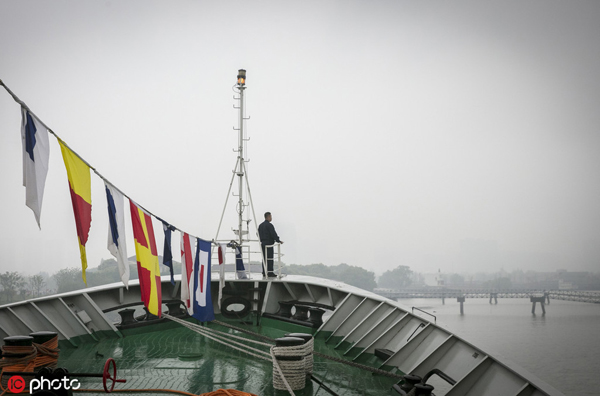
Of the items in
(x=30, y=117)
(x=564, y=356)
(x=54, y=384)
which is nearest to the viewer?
(x=54, y=384)

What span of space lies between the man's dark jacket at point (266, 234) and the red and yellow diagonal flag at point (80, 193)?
6.16 metres

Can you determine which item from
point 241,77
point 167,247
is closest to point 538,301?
point 241,77

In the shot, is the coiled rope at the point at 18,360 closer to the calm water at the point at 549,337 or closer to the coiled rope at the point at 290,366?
the coiled rope at the point at 290,366

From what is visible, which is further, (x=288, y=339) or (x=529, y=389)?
(x=288, y=339)

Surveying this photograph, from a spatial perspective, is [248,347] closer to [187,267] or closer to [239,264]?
[187,267]

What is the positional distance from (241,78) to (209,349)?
7406 mm

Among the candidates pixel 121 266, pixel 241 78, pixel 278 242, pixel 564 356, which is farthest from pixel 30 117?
pixel 564 356

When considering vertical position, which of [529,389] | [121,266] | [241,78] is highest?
[241,78]

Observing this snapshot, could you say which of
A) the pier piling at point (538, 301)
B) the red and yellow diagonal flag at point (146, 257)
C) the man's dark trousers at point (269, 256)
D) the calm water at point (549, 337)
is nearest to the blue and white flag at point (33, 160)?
the red and yellow diagonal flag at point (146, 257)

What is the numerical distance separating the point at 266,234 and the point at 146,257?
497 cm

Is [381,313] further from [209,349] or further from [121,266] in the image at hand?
[121,266]

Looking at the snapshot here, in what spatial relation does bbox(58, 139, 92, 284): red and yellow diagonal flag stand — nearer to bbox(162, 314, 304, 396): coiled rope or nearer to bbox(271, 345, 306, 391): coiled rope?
bbox(162, 314, 304, 396): coiled rope

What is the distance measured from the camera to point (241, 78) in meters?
11.7

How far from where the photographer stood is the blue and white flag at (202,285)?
679cm
